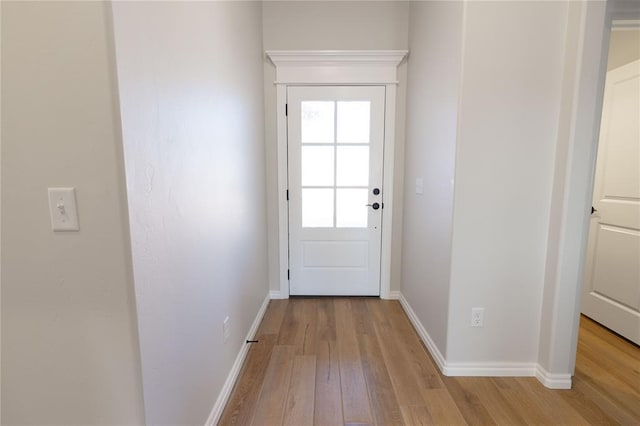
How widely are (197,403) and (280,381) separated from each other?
0.56 meters

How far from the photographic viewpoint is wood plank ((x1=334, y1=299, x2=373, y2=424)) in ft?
4.71

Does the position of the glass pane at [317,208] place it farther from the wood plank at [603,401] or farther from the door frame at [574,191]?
the wood plank at [603,401]

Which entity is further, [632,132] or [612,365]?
[632,132]

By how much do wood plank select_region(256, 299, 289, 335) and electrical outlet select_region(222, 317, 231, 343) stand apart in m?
0.64

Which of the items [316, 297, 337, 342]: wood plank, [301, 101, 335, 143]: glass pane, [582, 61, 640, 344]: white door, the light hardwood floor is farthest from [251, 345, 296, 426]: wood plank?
[582, 61, 640, 344]: white door

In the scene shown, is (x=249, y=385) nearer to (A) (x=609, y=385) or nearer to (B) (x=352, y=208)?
(B) (x=352, y=208)

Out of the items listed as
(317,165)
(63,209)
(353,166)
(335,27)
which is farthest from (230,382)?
(335,27)

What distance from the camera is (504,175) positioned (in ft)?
5.26

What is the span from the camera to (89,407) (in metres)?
0.85

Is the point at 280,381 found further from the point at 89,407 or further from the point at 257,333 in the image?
the point at 89,407

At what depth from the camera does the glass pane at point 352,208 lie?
2.67m

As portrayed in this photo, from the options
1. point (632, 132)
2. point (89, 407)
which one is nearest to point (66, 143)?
point (89, 407)

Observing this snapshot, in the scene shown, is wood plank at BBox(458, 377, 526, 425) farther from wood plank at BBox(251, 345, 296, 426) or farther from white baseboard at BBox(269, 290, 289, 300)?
white baseboard at BBox(269, 290, 289, 300)

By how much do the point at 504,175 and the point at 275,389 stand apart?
177 centimetres
